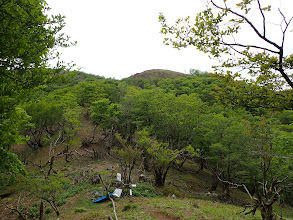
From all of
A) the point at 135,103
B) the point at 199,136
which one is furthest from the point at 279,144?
the point at 135,103

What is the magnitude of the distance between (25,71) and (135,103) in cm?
1775

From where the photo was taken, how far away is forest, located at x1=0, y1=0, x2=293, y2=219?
459 centimetres

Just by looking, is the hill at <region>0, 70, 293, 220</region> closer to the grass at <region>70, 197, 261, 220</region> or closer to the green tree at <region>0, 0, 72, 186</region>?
the grass at <region>70, 197, 261, 220</region>

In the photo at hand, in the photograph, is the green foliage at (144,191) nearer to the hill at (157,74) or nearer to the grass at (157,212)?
the grass at (157,212)

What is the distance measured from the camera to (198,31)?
4.89 metres

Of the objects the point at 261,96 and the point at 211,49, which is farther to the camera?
the point at 211,49

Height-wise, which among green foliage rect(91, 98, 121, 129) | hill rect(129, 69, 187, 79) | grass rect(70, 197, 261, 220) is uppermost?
hill rect(129, 69, 187, 79)

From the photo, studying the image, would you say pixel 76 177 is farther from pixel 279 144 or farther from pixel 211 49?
pixel 279 144

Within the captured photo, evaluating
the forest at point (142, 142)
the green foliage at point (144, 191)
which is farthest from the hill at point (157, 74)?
the green foliage at point (144, 191)

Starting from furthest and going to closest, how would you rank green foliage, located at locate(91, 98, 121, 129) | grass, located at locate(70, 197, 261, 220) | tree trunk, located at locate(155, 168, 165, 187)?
1. green foliage, located at locate(91, 98, 121, 129)
2. tree trunk, located at locate(155, 168, 165, 187)
3. grass, located at locate(70, 197, 261, 220)

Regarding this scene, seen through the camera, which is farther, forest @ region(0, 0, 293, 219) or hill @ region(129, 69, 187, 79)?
hill @ region(129, 69, 187, 79)

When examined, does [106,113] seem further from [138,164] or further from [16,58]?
[16,58]

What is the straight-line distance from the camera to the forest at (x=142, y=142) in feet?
15.1

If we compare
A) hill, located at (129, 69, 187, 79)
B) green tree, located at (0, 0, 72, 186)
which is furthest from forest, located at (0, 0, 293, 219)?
hill, located at (129, 69, 187, 79)
